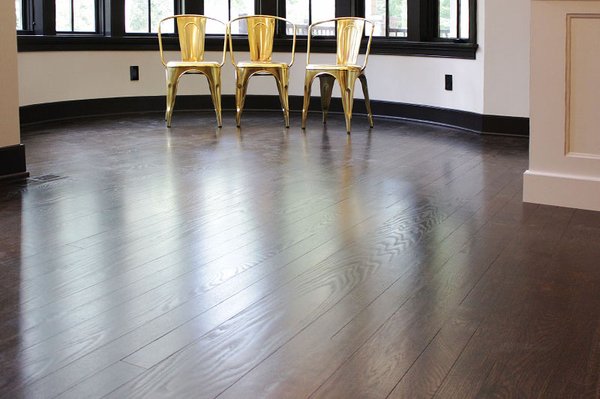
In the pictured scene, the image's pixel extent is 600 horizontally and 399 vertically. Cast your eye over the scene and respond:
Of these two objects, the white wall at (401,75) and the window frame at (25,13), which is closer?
the white wall at (401,75)

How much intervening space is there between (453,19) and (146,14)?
2.54m

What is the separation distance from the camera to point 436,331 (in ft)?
6.26

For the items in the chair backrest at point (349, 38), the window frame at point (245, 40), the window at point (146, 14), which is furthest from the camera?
the window at point (146, 14)

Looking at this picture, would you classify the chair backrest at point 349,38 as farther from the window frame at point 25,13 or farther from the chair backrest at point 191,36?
the window frame at point 25,13

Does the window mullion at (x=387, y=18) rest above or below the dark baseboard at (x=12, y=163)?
above

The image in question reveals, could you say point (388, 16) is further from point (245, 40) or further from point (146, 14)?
point (146, 14)

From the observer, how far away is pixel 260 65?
570 centimetres

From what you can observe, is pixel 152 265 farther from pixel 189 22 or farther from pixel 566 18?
pixel 189 22

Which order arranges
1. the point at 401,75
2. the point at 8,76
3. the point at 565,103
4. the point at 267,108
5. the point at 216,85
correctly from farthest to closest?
the point at 267,108 → the point at 401,75 → the point at 216,85 → the point at 8,76 → the point at 565,103

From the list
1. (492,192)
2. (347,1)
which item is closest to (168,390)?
(492,192)

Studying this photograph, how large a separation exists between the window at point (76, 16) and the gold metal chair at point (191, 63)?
0.90 meters

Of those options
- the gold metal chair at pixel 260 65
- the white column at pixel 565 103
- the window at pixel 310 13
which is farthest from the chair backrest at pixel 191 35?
the white column at pixel 565 103

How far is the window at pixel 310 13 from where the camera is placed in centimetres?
673

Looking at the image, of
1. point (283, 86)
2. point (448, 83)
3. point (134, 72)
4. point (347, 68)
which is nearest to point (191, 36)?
point (283, 86)
